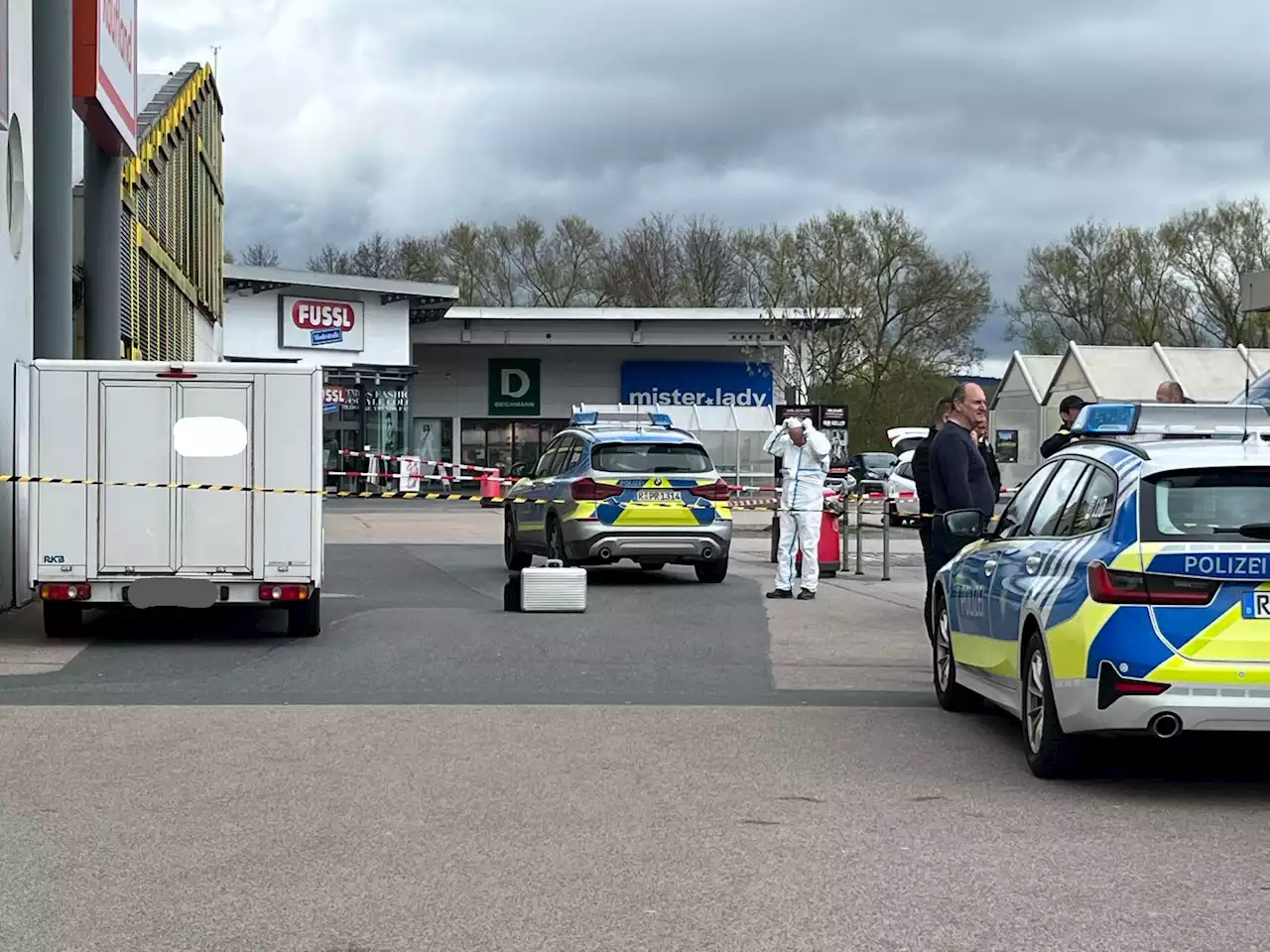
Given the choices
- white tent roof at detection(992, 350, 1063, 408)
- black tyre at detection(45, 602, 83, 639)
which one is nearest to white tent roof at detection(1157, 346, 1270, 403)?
white tent roof at detection(992, 350, 1063, 408)

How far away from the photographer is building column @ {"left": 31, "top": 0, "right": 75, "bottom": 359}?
16953mm

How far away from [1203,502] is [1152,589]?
499mm

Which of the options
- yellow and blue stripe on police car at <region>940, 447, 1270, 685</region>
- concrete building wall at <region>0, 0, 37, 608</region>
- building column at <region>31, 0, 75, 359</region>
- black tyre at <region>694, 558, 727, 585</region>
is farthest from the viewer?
black tyre at <region>694, 558, 727, 585</region>

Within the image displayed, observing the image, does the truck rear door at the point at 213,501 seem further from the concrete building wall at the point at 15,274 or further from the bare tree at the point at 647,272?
the bare tree at the point at 647,272

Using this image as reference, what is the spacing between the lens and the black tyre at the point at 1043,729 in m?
7.84

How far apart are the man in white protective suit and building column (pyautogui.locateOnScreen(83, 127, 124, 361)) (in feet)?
28.1

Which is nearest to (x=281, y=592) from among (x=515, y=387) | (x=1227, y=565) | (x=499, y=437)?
(x=1227, y=565)

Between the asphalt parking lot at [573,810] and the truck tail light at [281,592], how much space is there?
1.31 ft

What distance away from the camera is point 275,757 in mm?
8562

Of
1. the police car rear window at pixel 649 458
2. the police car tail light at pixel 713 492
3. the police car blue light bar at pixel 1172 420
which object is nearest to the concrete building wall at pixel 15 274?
the police car rear window at pixel 649 458

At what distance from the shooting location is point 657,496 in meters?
18.7

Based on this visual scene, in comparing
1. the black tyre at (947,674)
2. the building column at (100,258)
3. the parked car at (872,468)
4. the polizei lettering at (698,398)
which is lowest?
the black tyre at (947,674)

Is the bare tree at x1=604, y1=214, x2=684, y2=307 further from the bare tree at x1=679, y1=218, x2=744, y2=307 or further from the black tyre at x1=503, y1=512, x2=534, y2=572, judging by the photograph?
the black tyre at x1=503, y1=512, x2=534, y2=572

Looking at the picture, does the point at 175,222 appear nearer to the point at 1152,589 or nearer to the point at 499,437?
the point at 499,437
